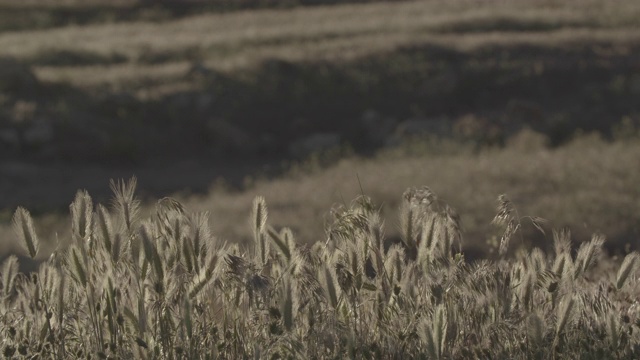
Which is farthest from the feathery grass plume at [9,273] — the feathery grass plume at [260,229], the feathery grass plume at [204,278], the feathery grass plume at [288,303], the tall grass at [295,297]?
the feathery grass plume at [288,303]

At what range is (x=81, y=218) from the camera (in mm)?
3695

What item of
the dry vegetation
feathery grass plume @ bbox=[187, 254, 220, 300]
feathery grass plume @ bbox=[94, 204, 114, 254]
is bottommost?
feathery grass plume @ bbox=[187, 254, 220, 300]

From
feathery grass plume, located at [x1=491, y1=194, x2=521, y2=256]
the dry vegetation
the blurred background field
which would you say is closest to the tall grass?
feathery grass plume, located at [x1=491, y1=194, x2=521, y2=256]

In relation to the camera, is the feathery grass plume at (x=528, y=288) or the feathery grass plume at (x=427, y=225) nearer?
the feathery grass plume at (x=528, y=288)

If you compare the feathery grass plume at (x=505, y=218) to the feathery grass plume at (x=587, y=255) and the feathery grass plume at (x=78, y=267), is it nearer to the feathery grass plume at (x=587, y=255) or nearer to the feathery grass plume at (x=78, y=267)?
the feathery grass plume at (x=587, y=255)

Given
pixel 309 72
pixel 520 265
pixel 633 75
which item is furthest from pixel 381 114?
pixel 520 265

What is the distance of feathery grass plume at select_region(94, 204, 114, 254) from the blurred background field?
7441 millimetres

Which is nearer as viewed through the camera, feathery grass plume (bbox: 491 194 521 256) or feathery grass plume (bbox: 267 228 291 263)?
feathery grass plume (bbox: 267 228 291 263)

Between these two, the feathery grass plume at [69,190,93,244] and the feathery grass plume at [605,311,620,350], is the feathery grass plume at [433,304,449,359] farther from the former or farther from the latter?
the feathery grass plume at [69,190,93,244]

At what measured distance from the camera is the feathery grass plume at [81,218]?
12.0 ft

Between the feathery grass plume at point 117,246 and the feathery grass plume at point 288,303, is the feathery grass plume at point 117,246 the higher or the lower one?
the higher one

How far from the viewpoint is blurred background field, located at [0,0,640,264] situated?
1393 centimetres

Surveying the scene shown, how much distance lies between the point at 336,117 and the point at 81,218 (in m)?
19.9

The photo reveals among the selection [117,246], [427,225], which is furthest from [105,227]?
[427,225]
